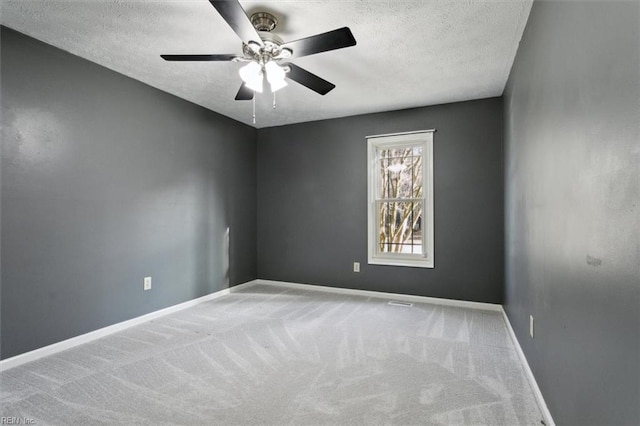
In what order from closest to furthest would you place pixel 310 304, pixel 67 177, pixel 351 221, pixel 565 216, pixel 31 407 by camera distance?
1. pixel 565 216
2. pixel 31 407
3. pixel 67 177
4. pixel 310 304
5. pixel 351 221

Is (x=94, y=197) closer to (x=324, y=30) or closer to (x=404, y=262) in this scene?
(x=324, y=30)

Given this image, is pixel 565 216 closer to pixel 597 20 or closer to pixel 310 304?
pixel 597 20

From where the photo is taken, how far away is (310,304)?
3936 mm

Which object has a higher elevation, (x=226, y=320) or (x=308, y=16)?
(x=308, y=16)

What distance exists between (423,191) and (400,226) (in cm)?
55

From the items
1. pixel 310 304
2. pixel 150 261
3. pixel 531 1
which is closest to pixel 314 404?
pixel 310 304

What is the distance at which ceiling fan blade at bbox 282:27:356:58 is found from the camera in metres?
1.86

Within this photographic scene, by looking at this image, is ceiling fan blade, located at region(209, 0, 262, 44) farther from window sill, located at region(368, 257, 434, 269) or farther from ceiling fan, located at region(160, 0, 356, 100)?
window sill, located at region(368, 257, 434, 269)

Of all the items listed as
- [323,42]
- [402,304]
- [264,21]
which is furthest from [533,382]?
[264,21]

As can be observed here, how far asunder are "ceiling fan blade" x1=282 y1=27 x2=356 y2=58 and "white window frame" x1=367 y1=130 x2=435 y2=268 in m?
2.34

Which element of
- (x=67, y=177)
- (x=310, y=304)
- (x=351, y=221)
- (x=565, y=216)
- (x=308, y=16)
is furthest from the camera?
(x=351, y=221)

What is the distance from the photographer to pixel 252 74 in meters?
2.31

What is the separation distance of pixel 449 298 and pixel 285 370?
2.47 meters

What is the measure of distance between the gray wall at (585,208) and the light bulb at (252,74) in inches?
Answer: 69.2
